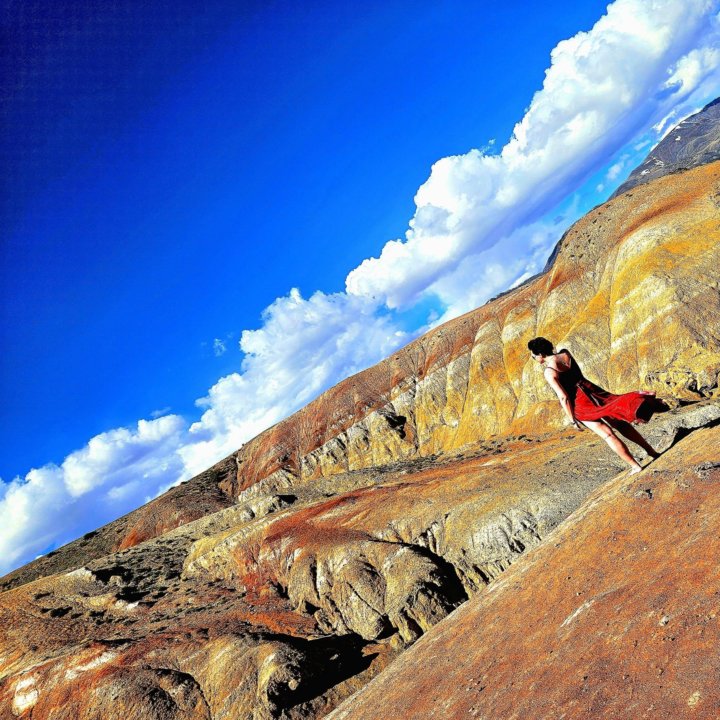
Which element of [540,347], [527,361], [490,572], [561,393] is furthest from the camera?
[527,361]

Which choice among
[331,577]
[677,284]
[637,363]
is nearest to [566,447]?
[331,577]

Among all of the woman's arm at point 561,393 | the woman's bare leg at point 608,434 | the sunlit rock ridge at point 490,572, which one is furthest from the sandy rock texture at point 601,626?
the woman's arm at point 561,393

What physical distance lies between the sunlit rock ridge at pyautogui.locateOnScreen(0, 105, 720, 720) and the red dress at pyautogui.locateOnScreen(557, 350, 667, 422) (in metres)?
1.41

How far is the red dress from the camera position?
1020 centimetres

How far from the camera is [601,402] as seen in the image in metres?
10.5

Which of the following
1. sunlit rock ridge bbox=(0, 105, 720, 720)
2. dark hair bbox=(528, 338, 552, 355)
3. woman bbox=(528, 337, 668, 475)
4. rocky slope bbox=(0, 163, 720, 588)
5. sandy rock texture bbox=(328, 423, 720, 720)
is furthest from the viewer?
rocky slope bbox=(0, 163, 720, 588)

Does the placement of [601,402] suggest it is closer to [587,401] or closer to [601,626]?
[587,401]

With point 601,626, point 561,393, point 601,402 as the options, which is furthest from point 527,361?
point 601,626

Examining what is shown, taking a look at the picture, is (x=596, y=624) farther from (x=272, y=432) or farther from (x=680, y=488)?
(x=272, y=432)

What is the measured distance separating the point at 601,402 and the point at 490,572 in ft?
43.9

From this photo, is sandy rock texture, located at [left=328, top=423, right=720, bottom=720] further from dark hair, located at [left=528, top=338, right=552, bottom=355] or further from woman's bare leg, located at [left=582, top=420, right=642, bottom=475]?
dark hair, located at [left=528, top=338, right=552, bottom=355]

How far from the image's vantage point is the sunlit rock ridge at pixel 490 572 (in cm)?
714

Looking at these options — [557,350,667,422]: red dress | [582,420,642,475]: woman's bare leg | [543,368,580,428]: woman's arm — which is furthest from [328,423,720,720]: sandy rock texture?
[543,368,580,428]: woman's arm

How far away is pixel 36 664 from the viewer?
25.3 m
